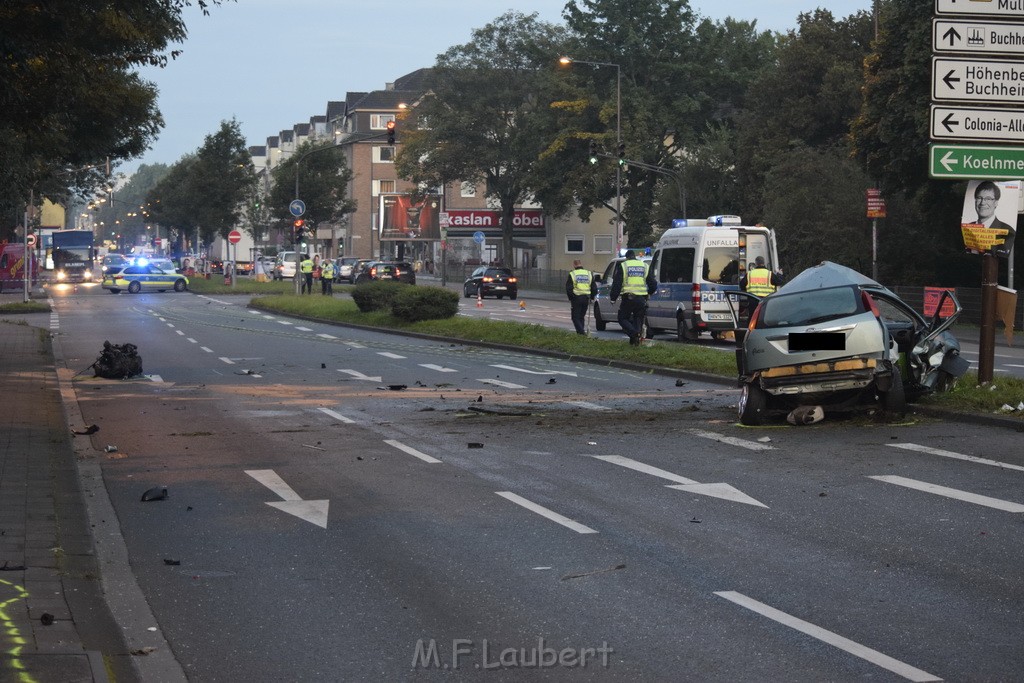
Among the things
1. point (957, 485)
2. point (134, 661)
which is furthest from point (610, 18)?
point (134, 661)

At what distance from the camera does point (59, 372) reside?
23297 millimetres

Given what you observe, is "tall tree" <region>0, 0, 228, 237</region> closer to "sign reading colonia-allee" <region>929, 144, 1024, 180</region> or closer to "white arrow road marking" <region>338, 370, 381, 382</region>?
"white arrow road marking" <region>338, 370, 381, 382</region>

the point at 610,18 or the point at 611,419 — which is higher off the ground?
the point at 610,18

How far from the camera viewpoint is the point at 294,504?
10406mm

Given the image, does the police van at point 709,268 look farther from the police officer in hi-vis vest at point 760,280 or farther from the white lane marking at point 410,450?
the white lane marking at point 410,450

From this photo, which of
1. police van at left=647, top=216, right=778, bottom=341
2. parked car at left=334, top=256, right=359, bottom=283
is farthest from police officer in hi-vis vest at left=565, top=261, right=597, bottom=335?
parked car at left=334, top=256, right=359, bottom=283

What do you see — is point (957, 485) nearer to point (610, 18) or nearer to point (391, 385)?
point (391, 385)

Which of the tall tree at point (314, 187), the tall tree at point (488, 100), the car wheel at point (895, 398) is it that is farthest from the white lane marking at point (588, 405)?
the tall tree at point (314, 187)

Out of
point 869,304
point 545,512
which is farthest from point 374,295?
point 545,512

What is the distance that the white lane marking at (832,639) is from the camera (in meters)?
5.84

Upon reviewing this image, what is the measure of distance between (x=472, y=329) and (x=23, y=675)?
28.0 metres

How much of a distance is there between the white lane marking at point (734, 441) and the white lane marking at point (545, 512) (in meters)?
3.52

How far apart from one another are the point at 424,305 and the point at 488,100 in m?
48.8

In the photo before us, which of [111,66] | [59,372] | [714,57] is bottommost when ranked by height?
[59,372]
